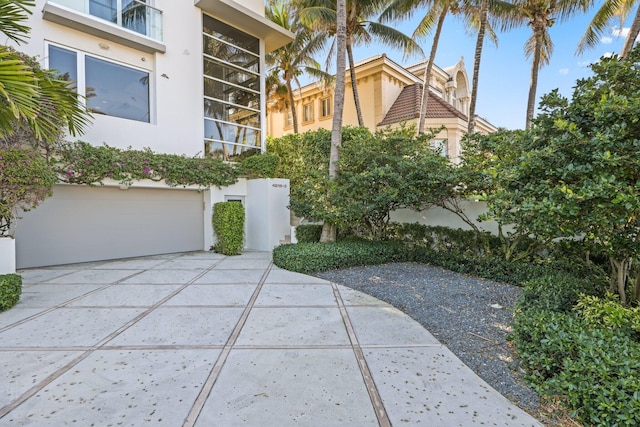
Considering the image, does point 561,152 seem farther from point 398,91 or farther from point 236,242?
point 398,91

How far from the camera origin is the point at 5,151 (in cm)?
596

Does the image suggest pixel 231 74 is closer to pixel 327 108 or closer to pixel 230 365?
pixel 327 108

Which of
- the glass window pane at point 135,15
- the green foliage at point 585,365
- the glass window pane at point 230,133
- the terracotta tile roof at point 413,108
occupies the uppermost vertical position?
the glass window pane at point 135,15

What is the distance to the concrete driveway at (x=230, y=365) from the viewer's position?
2.41 metres

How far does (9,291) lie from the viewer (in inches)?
184

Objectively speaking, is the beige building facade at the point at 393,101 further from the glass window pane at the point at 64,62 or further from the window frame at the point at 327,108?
the glass window pane at the point at 64,62

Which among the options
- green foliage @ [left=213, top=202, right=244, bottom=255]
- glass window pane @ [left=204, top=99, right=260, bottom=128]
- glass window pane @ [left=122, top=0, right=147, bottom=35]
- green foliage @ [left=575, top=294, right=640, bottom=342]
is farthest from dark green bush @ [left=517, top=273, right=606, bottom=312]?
glass window pane @ [left=122, top=0, right=147, bottom=35]

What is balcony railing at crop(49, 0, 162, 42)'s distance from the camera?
27.6 feet

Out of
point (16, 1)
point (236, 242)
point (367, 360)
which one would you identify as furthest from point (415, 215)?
point (16, 1)

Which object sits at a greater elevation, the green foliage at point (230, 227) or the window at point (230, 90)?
the window at point (230, 90)

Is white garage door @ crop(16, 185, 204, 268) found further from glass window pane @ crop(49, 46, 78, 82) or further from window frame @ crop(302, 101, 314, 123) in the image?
window frame @ crop(302, 101, 314, 123)

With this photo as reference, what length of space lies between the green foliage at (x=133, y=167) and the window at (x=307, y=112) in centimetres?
984

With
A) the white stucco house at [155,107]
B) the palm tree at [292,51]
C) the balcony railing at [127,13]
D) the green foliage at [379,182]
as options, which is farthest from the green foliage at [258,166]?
the palm tree at [292,51]

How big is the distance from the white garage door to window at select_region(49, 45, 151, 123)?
89.4 inches
